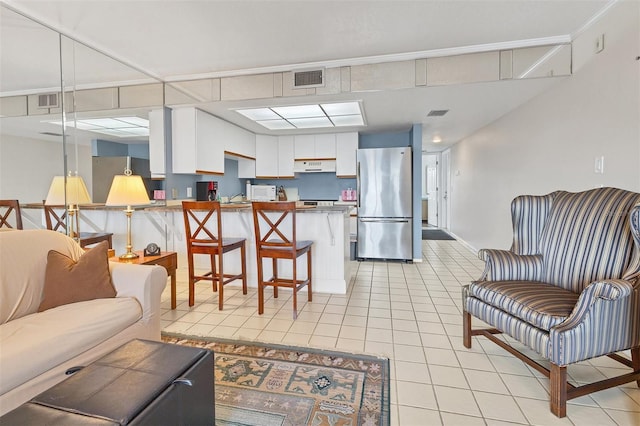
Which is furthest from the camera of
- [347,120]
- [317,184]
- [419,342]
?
[317,184]

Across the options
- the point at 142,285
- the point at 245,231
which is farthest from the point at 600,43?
the point at 142,285

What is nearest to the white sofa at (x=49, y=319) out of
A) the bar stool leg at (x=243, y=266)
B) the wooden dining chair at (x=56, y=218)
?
the wooden dining chair at (x=56, y=218)

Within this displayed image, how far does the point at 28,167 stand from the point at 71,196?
0.40 m

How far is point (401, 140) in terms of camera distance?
5.75 meters

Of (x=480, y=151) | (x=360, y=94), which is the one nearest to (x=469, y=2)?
(x=360, y=94)

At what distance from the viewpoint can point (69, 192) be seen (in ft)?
9.18

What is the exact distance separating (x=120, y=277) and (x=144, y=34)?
215 centimetres

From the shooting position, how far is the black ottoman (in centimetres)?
91

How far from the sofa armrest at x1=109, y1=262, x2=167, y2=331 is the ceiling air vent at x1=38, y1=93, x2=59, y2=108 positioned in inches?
70.6

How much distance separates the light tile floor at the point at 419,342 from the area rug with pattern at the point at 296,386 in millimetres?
104

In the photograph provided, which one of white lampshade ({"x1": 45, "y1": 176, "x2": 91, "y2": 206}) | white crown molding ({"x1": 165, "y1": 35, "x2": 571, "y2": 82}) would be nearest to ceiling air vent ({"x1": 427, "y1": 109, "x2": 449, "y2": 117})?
white crown molding ({"x1": 165, "y1": 35, "x2": 571, "y2": 82})

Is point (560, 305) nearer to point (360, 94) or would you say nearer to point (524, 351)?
point (524, 351)

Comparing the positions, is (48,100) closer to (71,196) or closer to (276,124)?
(71,196)

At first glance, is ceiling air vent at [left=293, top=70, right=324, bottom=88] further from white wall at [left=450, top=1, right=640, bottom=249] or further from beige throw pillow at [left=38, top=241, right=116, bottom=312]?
beige throw pillow at [left=38, top=241, right=116, bottom=312]
